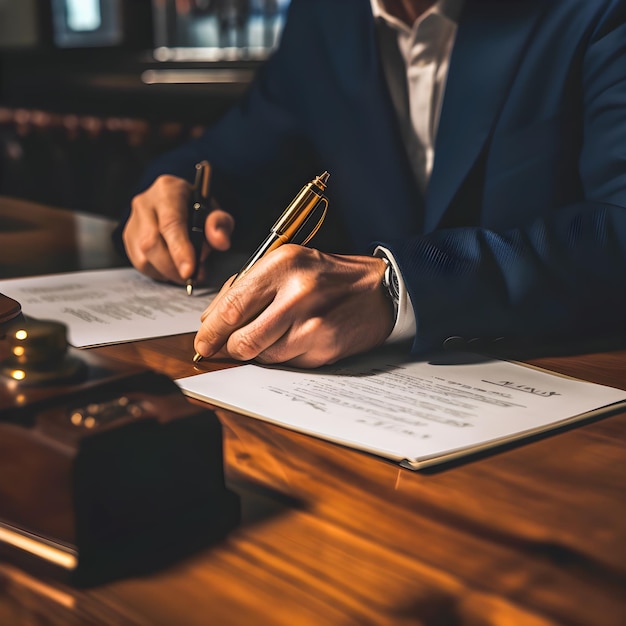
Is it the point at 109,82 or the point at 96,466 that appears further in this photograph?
the point at 109,82

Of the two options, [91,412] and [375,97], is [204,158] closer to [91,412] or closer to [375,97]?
[375,97]

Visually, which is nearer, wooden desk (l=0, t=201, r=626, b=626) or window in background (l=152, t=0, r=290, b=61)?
wooden desk (l=0, t=201, r=626, b=626)

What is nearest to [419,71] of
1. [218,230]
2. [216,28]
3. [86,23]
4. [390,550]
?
[218,230]

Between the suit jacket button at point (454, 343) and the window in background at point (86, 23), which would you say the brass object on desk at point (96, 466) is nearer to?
the suit jacket button at point (454, 343)

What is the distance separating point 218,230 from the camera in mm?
1312

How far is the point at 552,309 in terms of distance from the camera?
982mm

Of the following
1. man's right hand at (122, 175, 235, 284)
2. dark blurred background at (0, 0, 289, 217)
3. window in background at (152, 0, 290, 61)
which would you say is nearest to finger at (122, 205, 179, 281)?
man's right hand at (122, 175, 235, 284)

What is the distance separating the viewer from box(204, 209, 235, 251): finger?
4.28 ft

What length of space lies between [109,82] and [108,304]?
10.7 ft

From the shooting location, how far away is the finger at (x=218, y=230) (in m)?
1.30

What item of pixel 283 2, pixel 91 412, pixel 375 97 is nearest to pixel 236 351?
pixel 91 412

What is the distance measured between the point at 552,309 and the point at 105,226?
3.83ft

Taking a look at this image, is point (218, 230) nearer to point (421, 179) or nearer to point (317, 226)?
point (317, 226)

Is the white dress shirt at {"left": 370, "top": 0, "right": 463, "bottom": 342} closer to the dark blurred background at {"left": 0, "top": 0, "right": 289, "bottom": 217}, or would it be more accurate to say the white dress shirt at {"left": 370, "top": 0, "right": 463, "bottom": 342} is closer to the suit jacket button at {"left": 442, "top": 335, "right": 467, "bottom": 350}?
the suit jacket button at {"left": 442, "top": 335, "right": 467, "bottom": 350}
